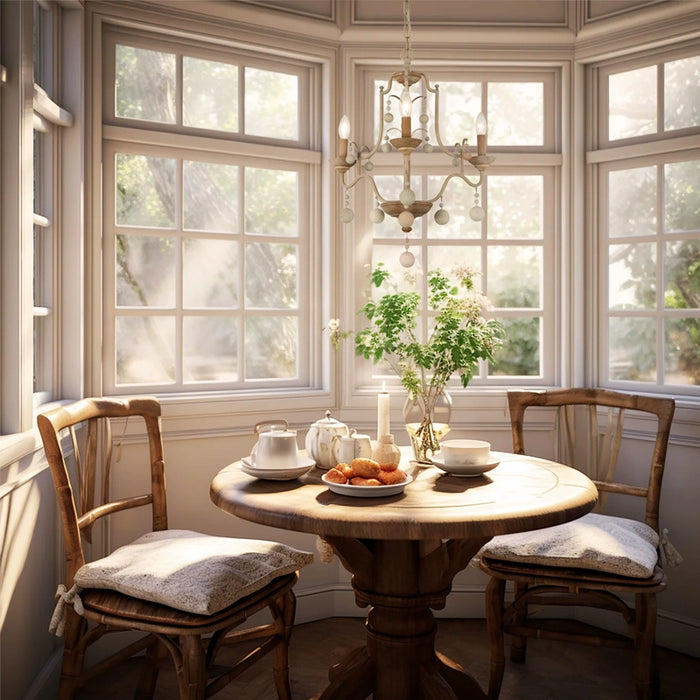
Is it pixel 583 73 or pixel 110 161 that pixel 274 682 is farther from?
pixel 583 73

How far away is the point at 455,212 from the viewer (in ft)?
11.4

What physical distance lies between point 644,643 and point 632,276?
1598 millimetres

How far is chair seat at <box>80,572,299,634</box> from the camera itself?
1.89 meters

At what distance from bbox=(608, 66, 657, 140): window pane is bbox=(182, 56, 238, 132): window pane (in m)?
1.66

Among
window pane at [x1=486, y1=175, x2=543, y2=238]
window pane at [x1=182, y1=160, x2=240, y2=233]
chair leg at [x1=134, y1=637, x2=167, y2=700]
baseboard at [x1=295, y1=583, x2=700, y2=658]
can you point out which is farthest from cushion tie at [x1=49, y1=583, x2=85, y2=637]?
window pane at [x1=486, y1=175, x2=543, y2=238]

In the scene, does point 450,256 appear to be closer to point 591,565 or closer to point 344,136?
point 344,136

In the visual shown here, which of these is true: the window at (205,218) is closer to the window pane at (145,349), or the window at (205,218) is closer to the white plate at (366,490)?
the window pane at (145,349)

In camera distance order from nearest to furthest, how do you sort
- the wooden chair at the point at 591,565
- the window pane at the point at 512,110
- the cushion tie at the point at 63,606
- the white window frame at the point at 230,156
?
the cushion tie at the point at 63,606 → the wooden chair at the point at 591,565 → the white window frame at the point at 230,156 → the window pane at the point at 512,110

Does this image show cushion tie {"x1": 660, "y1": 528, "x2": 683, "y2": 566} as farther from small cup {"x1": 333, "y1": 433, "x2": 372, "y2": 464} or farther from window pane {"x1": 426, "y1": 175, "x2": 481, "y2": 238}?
window pane {"x1": 426, "y1": 175, "x2": 481, "y2": 238}

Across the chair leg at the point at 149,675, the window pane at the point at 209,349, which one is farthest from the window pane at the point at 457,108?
the chair leg at the point at 149,675

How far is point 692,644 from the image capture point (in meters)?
3.04

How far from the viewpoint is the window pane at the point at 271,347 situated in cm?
333

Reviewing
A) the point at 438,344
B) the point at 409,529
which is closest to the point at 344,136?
the point at 438,344

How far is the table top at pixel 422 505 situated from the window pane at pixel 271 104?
1710mm
